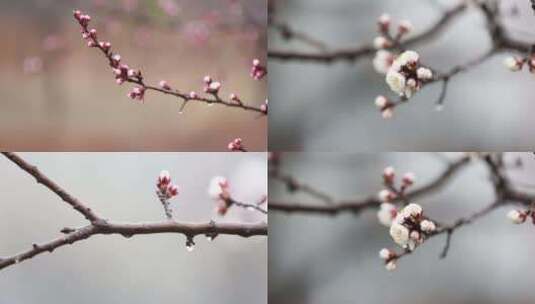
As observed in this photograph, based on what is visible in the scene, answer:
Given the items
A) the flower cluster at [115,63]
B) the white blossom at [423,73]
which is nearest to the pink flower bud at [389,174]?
the white blossom at [423,73]

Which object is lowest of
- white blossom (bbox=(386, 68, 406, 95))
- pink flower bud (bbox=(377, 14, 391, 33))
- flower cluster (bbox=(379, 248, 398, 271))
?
Result: flower cluster (bbox=(379, 248, 398, 271))

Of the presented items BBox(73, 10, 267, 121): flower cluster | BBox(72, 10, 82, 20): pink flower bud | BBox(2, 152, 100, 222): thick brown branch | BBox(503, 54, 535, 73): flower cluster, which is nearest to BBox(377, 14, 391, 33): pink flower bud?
BBox(503, 54, 535, 73): flower cluster

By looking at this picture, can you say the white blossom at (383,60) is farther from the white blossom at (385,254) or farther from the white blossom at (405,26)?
the white blossom at (385,254)

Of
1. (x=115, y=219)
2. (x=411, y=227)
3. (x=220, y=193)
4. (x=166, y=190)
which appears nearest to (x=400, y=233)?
(x=411, y=227)

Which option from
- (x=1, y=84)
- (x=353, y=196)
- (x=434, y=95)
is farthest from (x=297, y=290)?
(x=1, y=84)

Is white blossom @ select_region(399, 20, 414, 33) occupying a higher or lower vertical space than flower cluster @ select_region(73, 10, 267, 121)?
higher

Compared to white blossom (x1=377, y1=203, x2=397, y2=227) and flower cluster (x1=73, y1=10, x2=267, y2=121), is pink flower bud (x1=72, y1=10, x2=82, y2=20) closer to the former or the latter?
flower cluster (x1=73, y1=10, x2=267, y2=121)
